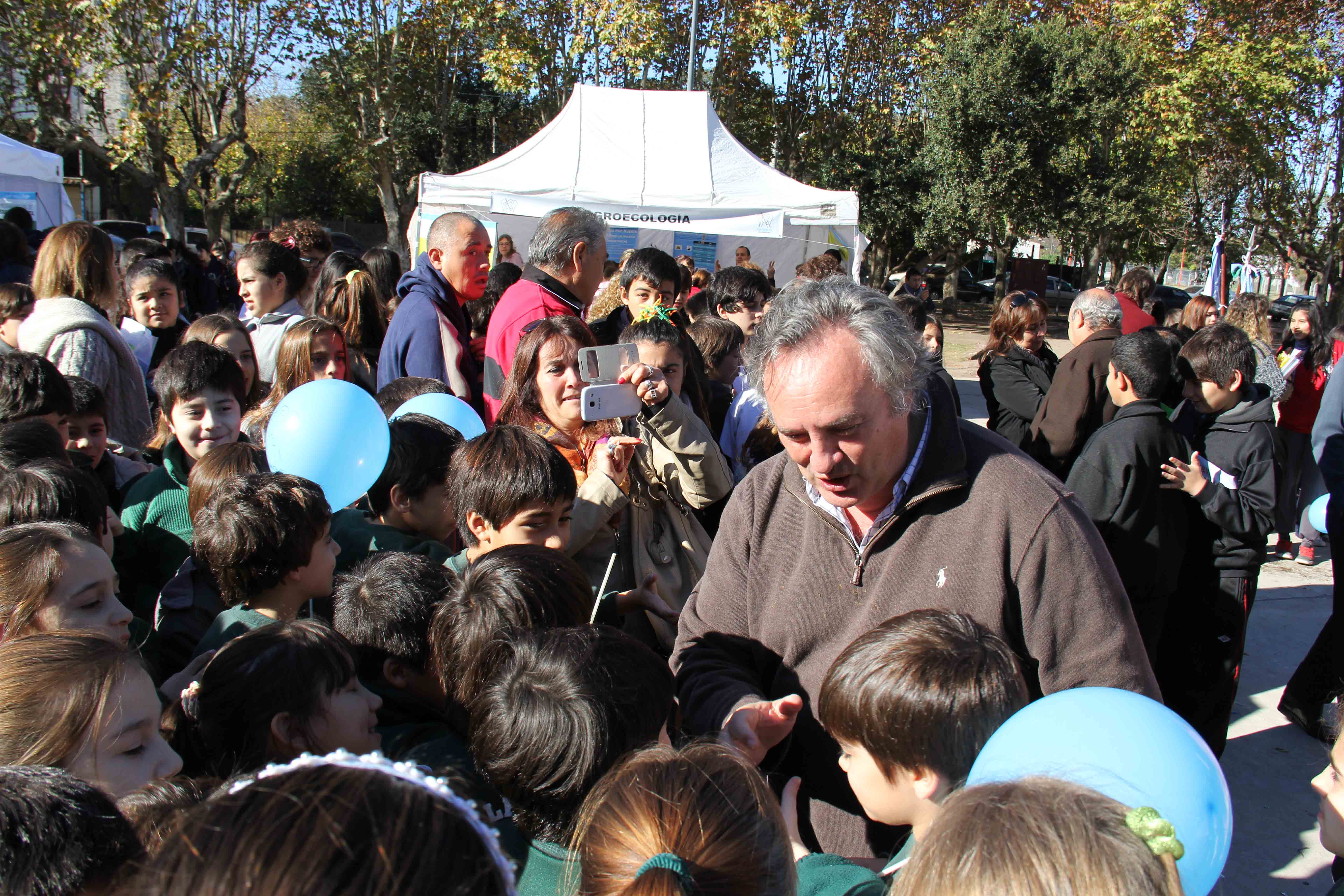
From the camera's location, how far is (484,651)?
168 cm

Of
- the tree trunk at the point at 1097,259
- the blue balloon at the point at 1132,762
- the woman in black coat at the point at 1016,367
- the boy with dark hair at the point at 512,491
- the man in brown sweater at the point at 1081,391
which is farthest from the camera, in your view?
the tree trunk at the point at 1097,259

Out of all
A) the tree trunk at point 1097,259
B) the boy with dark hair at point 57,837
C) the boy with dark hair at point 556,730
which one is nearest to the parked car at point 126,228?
the boy with dark hair at point 556,730

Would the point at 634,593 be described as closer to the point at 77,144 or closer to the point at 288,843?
the point at 288,843

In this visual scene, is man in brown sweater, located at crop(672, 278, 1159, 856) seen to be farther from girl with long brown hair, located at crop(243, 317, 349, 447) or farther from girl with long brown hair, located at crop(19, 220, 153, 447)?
girl with long brown hair, located at crop(19, 220, 153, 447)

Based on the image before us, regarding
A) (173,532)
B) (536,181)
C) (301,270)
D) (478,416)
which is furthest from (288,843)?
(536,181)

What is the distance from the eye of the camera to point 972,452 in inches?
67.2

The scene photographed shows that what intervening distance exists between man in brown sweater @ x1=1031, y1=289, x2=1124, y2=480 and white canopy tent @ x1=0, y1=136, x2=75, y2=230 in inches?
410

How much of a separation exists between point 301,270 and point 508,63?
20794 mm

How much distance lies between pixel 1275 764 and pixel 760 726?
326 cm

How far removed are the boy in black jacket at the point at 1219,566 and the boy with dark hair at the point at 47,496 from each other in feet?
10.9

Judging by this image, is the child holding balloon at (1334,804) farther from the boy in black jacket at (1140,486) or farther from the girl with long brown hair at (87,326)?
the girl with long brown hair at (87,326)

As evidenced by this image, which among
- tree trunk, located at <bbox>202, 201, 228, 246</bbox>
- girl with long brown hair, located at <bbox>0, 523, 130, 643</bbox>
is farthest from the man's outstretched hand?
tree trunk, located at <bbox>202, 201, 228, 246</bbox>

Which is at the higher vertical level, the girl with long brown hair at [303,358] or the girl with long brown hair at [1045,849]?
the girl with long brown hair at [303,358]

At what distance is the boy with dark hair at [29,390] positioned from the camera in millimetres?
2633
